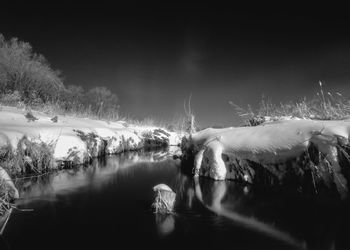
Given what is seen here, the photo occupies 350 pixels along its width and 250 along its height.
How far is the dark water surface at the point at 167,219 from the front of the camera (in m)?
4.89

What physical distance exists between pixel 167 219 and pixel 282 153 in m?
4.54

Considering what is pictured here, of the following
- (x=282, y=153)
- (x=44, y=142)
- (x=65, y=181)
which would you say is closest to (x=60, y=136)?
(x=44, y=142)

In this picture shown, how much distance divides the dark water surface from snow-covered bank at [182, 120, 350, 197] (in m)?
0.81

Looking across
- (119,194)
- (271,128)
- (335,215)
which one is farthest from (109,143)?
(335,215)

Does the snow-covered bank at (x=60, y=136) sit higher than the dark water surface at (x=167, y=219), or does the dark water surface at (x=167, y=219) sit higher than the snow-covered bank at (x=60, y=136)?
the snow-covered bank at (x=60, y=136)

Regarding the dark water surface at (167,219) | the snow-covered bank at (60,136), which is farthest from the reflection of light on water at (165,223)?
the snow-covered bank at (60,136)

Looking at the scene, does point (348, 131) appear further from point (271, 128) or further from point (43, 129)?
point (43, 129)

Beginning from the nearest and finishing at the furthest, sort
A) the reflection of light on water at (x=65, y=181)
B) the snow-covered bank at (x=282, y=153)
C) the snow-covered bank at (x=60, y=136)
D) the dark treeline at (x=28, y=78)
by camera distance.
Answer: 1. the snow-covered bank at (x=282, y=153)
2. the reflection of light on water at (x=65, y=181)
3. the snow-covered bank at (x=60, y=136)
4. the dark treeline at (x=28, y=78)

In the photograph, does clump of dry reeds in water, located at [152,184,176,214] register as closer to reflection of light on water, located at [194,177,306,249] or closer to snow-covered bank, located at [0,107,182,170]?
reflection of light on water, located at [194,177,306,249]

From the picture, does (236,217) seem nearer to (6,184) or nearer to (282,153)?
(282,153)

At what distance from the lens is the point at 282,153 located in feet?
27.0

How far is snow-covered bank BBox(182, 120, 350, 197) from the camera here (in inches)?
277

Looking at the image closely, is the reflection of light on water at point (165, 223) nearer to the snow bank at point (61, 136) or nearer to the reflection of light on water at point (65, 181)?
the reflection of light on water at point (65, 181)

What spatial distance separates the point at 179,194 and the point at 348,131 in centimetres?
518
